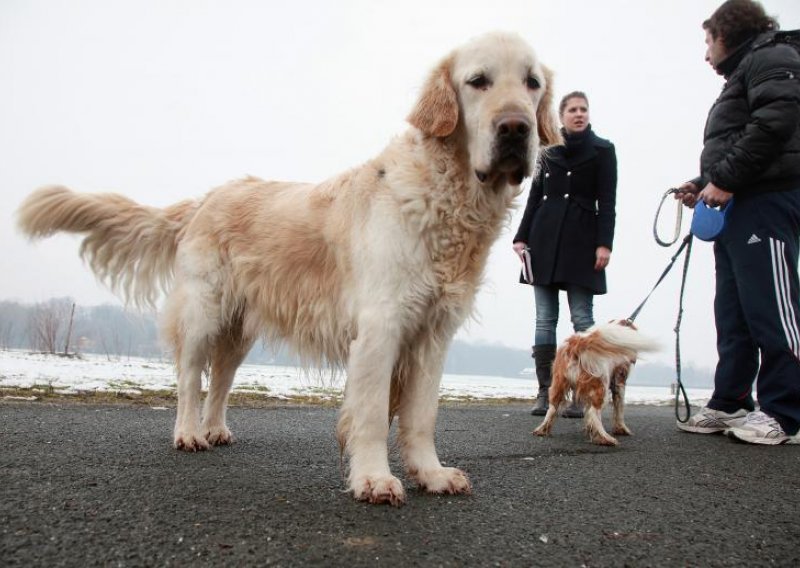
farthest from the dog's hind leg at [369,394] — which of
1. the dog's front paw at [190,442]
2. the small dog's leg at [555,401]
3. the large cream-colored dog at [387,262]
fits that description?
the small dog's leg at [555,401]

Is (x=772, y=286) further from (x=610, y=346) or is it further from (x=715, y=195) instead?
(x=610, y=346)

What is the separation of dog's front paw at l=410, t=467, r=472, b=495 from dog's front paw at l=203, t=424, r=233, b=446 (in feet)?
5.86

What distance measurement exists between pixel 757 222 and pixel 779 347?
3.08 feet

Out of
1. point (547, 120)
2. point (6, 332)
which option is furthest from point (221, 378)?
point (6, 332)

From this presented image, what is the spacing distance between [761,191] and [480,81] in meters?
2.67

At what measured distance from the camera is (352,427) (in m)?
2.65

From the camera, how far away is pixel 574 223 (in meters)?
5.53

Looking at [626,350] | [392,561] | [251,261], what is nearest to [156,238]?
[251,261]

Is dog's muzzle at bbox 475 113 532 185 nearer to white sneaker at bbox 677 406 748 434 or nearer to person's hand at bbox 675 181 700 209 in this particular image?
person's hand at bbox 675 181 700 209

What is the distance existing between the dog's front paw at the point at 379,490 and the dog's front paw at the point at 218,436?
179 cm

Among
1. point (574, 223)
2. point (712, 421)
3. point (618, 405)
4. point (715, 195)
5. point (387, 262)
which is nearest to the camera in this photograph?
point (387, 262)

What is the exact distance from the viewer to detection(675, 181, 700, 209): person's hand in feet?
16.2

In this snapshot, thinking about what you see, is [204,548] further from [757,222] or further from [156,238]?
[757,222]

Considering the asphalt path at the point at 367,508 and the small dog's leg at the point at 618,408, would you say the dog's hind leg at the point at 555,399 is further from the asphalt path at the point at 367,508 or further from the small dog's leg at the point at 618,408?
the asphalt path at the point at 367,508
